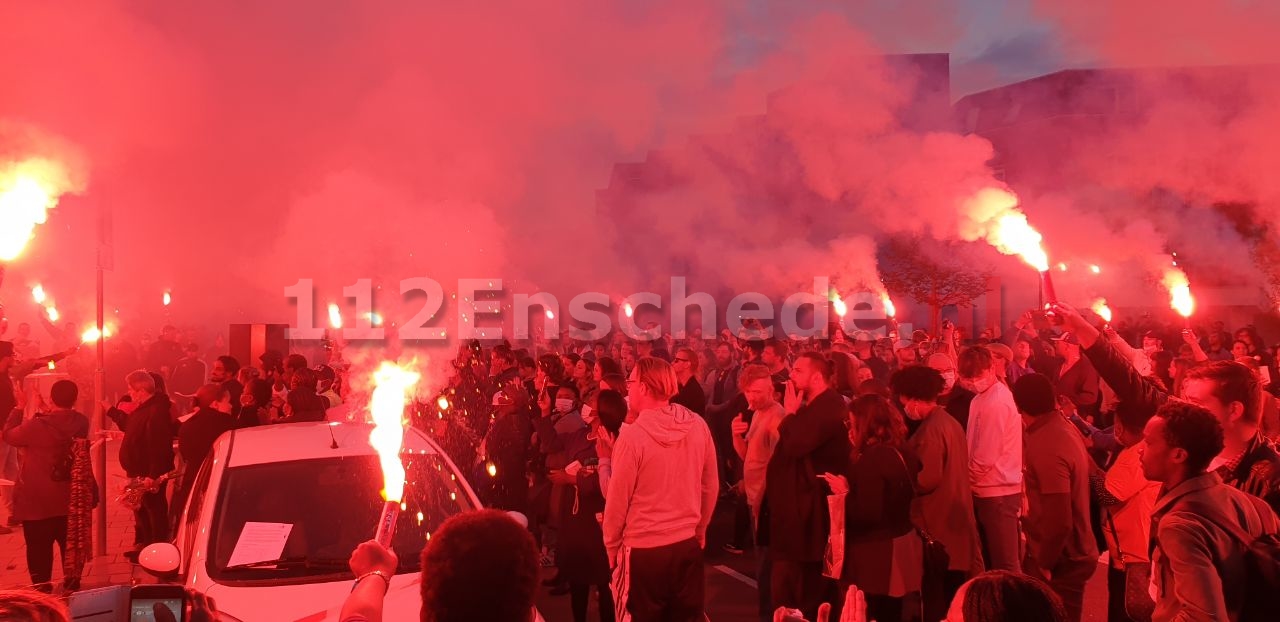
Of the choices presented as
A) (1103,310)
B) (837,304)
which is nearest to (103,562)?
(1103,310)

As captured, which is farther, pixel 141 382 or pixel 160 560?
pixel 141 382

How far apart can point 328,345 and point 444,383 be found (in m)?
2.14

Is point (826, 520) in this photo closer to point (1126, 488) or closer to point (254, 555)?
point (1126, 488)

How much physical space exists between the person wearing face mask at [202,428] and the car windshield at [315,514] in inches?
119

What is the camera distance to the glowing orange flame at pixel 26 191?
9.00 m

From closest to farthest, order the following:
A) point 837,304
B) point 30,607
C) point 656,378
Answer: point 30,607
point 656,378
point 837,304

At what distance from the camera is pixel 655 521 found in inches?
183

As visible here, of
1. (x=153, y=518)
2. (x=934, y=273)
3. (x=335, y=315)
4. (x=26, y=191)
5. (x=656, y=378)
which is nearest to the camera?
(x=656, y=378)

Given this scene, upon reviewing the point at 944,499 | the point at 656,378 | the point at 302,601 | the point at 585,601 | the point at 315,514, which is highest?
the point at 656,378

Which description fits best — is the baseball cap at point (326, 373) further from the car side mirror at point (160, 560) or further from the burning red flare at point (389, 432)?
the car side mirror at point (160, 560)

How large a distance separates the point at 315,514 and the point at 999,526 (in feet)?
13.3

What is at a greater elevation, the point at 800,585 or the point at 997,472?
the point at 997,472

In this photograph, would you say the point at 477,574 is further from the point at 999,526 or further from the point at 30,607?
the point at 999,526

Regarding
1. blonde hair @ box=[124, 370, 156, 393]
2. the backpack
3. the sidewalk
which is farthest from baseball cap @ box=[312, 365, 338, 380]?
the backpack
